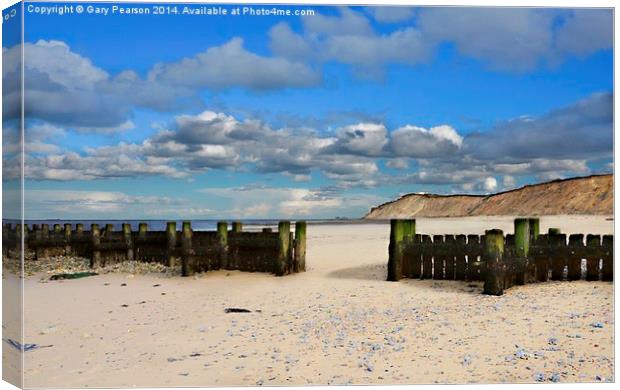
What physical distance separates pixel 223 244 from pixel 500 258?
6.47 metres

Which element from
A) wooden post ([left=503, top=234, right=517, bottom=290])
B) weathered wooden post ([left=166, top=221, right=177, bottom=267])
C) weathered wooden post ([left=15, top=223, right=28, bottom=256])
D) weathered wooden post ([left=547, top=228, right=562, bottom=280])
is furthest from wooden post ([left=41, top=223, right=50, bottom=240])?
weathered wooden post ([left=547, top=228, right=562, bottom=280])

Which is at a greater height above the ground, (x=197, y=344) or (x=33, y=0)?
(x=33, y=0)

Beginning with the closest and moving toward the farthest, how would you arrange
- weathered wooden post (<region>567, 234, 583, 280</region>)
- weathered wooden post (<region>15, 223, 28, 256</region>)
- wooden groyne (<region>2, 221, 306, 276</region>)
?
weathered wooden post (<region>15, 223, 28, 256</region>)
weathered wooden post (<region>567, 234, 583, 280</region>)
wooden groyne (<region>2, 221, 306, 276</region>)

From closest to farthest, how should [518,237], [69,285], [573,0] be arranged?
1. [573,0]
2. [518,237]
3. [69,285]

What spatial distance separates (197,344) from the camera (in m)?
7.11

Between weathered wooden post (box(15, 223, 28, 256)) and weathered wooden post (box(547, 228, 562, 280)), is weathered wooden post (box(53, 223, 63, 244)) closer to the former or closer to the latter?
weathered wooden post (box(15, 223, 28, 256))

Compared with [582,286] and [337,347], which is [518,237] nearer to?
[582,286]

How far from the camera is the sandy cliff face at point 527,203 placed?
35666 millimetres

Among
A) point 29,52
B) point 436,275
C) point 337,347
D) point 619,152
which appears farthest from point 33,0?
point 436,275

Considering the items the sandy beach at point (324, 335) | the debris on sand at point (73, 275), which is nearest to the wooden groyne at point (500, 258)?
the sandy beach at point (324, 335)

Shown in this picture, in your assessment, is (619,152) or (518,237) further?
(518,237)

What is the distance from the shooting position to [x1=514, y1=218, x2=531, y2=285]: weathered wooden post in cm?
1055

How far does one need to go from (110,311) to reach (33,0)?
17.1 ft

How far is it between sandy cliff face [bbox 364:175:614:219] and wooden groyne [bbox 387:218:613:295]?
842 inches
